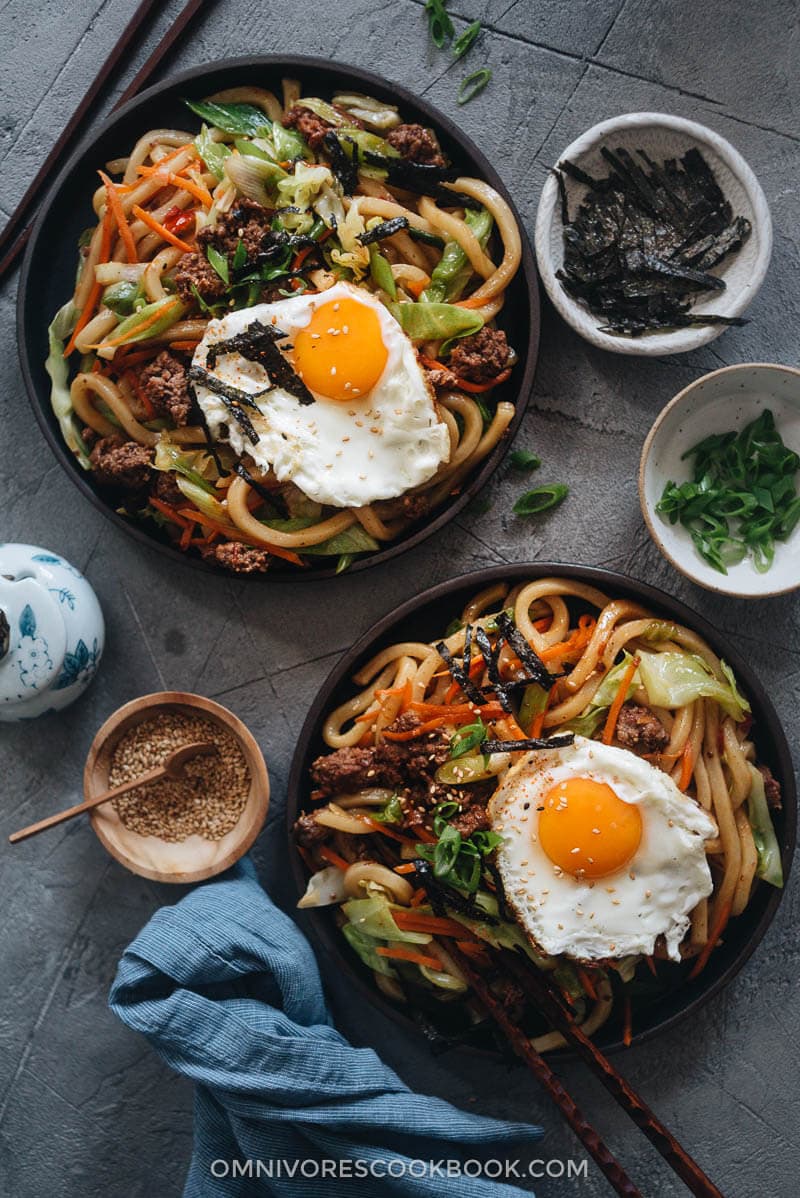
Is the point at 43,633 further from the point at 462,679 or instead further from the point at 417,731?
the point at 462,679

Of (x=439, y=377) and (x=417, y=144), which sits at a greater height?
(x=417, y=144)

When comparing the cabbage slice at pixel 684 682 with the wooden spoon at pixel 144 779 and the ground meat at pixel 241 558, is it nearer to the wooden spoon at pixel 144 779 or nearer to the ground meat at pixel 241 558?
the ground meat at pixel 241 558

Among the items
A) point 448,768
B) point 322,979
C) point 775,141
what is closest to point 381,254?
point 775,141

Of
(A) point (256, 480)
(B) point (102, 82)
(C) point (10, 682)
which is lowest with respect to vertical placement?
(C) point (10, 682)

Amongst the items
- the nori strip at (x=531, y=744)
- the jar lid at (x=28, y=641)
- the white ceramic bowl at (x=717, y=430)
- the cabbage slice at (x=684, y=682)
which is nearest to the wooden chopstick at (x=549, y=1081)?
the nori strip at (x=531, y=744)

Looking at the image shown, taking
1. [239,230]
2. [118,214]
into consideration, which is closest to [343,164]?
[239,230]

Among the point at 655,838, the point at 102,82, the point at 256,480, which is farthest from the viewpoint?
the point at 102,82

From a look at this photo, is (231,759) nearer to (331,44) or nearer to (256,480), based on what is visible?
(256,480)
